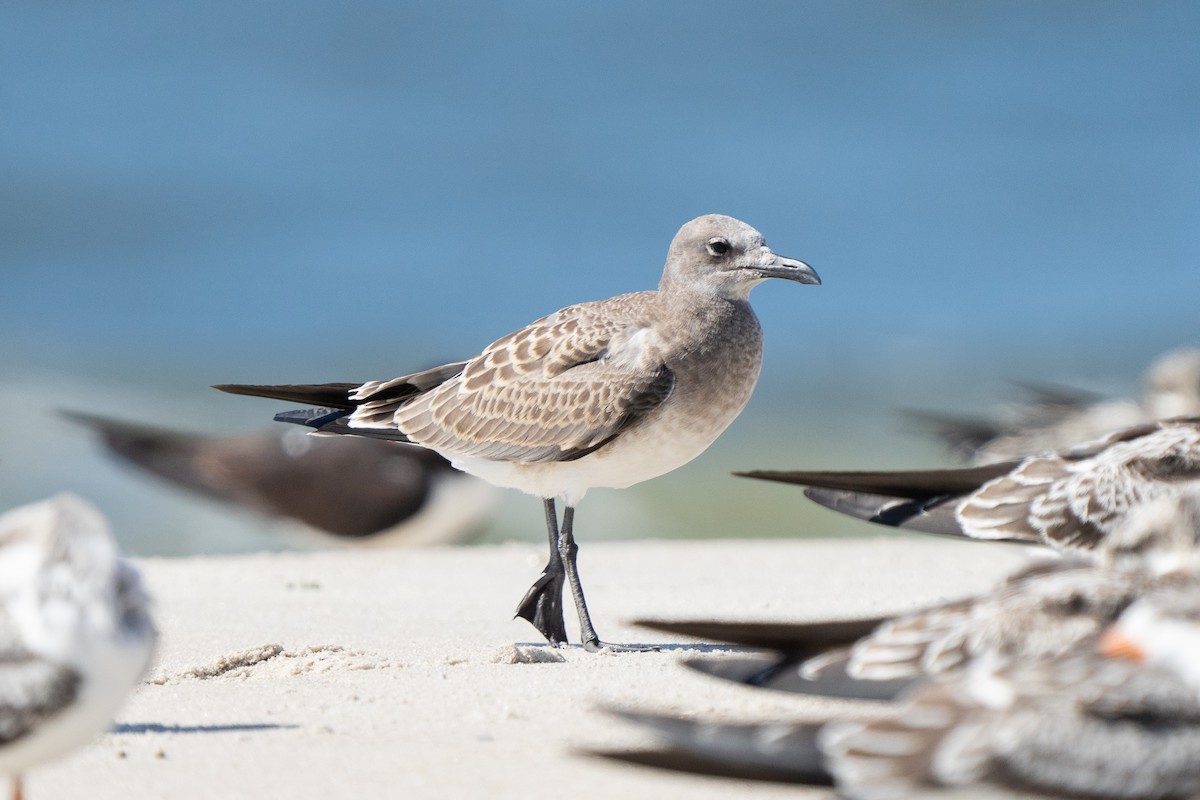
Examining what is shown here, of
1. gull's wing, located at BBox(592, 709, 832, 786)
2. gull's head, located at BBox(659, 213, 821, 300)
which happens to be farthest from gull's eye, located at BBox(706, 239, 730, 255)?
gull's wing, located at BBox(592, 709, 832, 786)

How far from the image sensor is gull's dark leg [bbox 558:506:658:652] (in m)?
6.37

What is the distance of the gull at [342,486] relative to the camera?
36.9 feet

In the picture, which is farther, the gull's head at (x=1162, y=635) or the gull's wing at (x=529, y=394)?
the gull's wing at (x=529, y=394)

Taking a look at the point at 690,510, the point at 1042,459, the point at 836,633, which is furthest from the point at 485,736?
the point at 690,510

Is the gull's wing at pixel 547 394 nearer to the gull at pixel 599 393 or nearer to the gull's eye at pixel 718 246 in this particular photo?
the gull at pixel 599 393

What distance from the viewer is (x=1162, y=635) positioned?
3.27m

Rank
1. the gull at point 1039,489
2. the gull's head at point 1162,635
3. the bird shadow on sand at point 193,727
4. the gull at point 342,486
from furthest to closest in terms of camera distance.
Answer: the gull at point 342,486 → the gull at point 1039,489 → the bird shadow on sand at point 193,727 → the gull's head at point 1162,635

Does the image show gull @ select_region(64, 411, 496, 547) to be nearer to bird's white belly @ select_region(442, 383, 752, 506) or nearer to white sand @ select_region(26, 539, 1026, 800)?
white sand @ select_region(26, 539, 1026, 800)

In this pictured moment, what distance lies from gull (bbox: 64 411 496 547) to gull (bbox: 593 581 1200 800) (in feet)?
25.8

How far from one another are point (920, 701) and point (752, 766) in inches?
14.4

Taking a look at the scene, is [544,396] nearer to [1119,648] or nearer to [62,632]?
[62,632]

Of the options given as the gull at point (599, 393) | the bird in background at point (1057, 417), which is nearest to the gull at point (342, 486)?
the bird in background at point (1057, 417)

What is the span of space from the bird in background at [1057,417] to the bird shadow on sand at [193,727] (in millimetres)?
8285

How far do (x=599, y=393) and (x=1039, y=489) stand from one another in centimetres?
186
